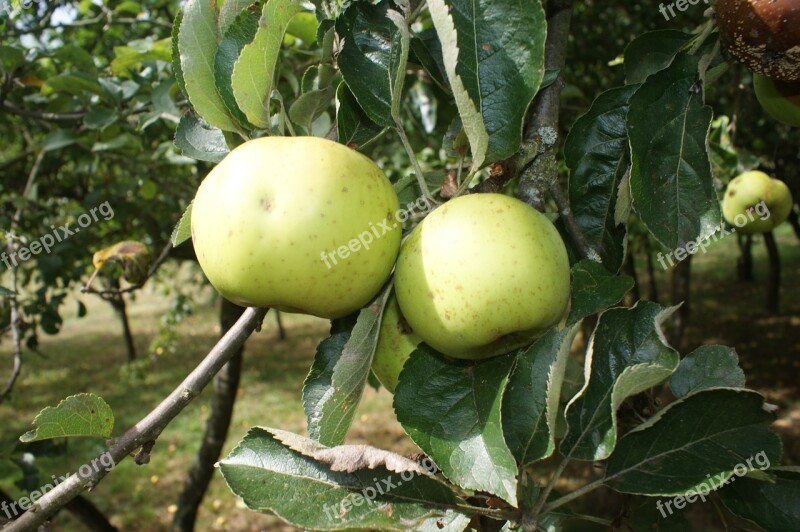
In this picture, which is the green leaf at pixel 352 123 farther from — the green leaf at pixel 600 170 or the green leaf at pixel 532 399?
the green leaf at pixel 532 399

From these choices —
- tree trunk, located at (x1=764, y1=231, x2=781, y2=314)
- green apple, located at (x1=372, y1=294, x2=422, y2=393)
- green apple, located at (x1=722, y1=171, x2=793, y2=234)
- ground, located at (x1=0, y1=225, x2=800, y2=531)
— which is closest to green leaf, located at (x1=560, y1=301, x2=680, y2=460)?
green apple, located at (x1=372, y1=294, x2=422, y2=393)

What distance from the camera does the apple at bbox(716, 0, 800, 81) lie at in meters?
1.10

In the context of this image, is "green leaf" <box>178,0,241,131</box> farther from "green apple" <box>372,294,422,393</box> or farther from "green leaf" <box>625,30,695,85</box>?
"green leaf" <box>625,30,695,85</box>

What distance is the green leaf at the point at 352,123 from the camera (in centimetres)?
118

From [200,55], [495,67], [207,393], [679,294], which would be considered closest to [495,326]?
[495,67]

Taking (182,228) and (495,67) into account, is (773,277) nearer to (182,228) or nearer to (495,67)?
(495,67)

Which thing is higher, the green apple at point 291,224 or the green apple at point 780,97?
the green apple at point 291,224

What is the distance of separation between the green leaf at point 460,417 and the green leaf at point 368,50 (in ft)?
1.51

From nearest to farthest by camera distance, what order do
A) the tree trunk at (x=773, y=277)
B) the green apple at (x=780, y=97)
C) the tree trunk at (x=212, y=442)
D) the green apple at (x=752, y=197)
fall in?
the green apple at (x=780, y=97) < the green apple at (x=752, y=197) < the tree trunk at (x=212, y=442) < the tree trunk at (x=773, y=277)

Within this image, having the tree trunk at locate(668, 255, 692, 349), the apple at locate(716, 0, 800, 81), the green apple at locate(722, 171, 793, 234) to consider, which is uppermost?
the apple at locate(716, 0, 800, 81)

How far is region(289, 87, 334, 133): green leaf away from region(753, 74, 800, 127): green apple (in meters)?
1.00

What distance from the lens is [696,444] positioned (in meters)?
1.00

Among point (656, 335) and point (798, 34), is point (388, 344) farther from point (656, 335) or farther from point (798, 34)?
point (798, 34)

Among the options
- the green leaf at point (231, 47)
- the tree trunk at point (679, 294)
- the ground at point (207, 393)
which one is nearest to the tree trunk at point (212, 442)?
the ground at point (207, 393)
